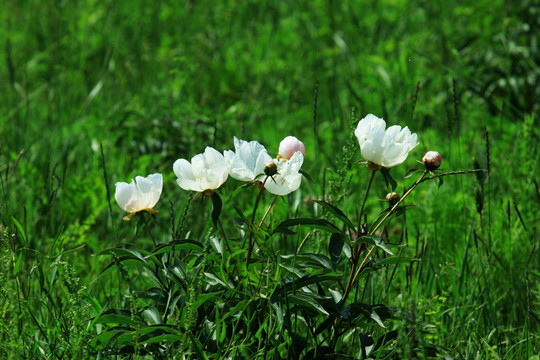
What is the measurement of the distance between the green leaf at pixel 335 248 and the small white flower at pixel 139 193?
1.35 ft

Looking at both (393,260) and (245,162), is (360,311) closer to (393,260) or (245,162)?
(393,260)

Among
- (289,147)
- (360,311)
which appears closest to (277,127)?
(289,147)

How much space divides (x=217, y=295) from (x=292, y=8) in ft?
12.8

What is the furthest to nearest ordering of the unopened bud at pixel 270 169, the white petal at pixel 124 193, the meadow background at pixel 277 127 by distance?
the meadow background at pixel 277 127 < the white petal at pixel 124 193 < the unopened bud at pixel 270 169

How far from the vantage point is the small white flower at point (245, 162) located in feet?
5.12

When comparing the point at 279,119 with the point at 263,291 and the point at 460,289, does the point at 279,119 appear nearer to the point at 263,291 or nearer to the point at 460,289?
the point at 460,289

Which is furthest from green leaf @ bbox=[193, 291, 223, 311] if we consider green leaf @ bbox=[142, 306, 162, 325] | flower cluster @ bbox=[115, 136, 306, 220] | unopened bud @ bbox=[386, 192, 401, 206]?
unopened bud @ bbox=[386, 192, 401, 206]

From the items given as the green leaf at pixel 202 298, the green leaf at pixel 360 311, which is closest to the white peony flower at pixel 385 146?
the green leaf at pixel 360 311

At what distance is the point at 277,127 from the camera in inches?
146

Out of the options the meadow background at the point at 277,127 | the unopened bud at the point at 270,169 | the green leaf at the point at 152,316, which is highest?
the unopened bud at the point at 270,169

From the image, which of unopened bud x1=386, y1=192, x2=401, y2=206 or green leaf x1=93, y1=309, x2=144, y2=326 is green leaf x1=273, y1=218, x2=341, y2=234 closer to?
unopened bud x1=386, y1=192, x2=401, y2=206

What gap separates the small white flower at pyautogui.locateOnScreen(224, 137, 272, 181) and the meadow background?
10.6 inches

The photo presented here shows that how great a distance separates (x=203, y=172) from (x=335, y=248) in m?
0.35

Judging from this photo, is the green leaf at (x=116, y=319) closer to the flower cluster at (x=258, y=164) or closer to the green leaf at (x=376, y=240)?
the flower cluster at (x=258, y=164)
